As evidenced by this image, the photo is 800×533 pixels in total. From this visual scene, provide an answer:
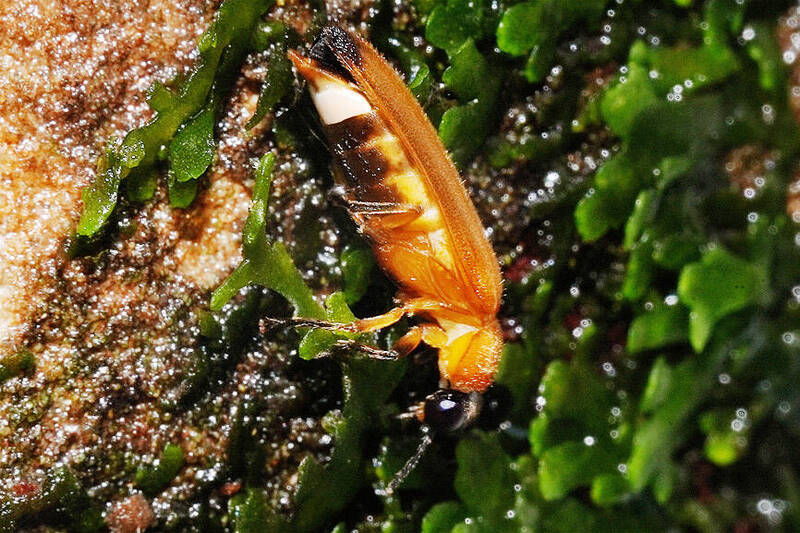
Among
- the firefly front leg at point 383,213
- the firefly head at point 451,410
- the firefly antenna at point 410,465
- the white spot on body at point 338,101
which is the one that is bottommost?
the firefly antenna at point 410,465

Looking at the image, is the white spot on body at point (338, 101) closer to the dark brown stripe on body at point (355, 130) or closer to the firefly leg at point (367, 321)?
the dark brown stripe on body at point (355, 130)

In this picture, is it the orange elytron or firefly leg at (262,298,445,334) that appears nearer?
the orange elytron

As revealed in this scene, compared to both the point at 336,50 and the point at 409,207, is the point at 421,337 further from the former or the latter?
the point at 336,50

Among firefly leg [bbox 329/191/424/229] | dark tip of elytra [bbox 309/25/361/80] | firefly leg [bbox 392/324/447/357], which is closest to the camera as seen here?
dark tip of elytra [bbox 309/25/361/80]

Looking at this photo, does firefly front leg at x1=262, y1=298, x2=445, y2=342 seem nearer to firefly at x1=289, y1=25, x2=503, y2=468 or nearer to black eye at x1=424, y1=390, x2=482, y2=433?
firefly at x1=289, y1=25, x2=503, y2=468

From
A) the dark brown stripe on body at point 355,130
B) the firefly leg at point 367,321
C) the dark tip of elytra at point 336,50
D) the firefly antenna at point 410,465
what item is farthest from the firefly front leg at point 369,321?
the dark tip of elytra at point 336,50

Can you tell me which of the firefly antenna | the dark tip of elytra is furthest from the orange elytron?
the firefly antenna

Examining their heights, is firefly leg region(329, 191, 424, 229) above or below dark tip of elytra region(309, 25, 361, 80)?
below

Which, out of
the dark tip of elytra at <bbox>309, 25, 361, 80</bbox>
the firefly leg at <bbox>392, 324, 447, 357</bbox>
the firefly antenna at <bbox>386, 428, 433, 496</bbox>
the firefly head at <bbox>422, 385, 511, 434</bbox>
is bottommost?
the firefly antenna at <bbox>386, 428, 433, 496</bbox>
